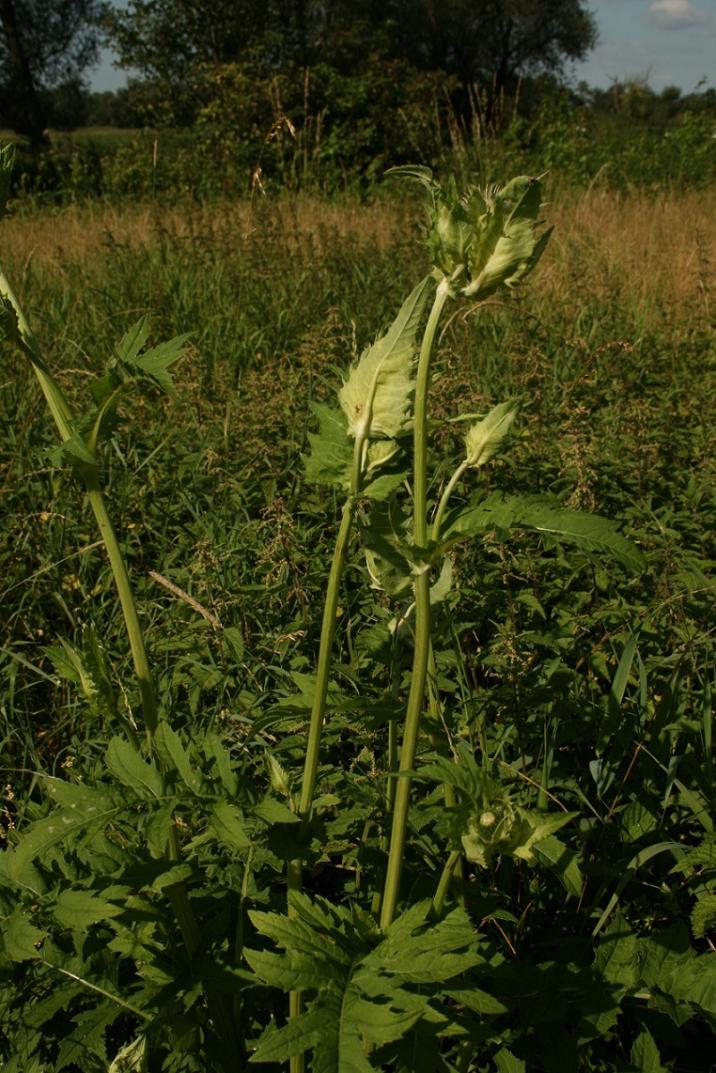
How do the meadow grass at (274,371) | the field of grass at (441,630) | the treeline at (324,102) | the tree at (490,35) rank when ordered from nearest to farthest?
the field of grass at (441,630) < the meadow grass at (274,371) < the treeline at (324,102) < the tree at (490,35)

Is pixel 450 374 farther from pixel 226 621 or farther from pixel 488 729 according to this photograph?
pixel 488 729

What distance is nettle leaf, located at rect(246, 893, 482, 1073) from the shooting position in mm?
968

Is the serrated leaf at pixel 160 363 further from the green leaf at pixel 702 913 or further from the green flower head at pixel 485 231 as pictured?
the green leaf at pixel 702 913

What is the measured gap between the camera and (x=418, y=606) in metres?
1.07

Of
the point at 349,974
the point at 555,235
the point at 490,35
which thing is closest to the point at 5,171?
the point at 349,974

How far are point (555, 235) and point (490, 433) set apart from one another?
19.2 feet

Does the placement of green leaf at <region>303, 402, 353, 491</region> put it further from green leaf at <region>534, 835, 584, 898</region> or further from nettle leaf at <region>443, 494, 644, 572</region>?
green leaf at <region>534, 835, 584, 898</region>

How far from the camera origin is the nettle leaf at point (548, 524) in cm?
96

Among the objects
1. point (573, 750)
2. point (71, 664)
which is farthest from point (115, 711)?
point (573, 750)

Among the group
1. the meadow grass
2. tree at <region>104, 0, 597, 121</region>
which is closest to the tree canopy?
tree at <region>104, 0, 597, 121</region>

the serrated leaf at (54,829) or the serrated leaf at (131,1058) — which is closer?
the serrated leaf at (54,829)

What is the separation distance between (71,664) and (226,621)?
1159 mm

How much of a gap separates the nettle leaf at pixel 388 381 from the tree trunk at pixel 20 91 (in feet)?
66.8

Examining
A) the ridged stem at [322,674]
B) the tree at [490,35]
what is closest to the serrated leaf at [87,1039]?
the ridged stem at [322,674]
